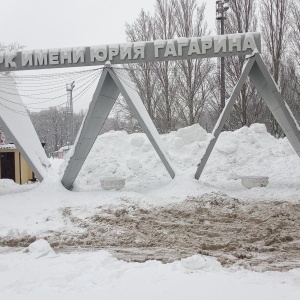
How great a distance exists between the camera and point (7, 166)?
46.0 feet

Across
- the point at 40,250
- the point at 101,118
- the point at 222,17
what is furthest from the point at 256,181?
the point at 222,17

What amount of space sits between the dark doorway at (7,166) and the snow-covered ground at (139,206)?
1.82 meters

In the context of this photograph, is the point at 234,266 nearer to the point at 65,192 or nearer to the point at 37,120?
the point at 65,192

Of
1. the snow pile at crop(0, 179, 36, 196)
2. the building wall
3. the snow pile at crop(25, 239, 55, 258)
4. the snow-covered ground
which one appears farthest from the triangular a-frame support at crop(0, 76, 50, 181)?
the snow pile at crop(25, 239, 55, 258)

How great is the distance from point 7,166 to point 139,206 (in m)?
7.53

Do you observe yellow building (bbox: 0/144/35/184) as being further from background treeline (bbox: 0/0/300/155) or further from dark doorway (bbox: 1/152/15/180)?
background treeline (bbox: 0/0/300/155)

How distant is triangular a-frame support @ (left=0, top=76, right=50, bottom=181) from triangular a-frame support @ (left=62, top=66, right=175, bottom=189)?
48.6 inches

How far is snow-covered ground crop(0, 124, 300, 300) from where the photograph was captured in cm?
397

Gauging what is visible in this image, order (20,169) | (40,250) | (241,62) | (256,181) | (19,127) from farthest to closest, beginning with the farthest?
(241,62) < (20,169) < (19,127) < (256,181) < (40,250)

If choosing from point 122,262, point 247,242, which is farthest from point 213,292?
point 247,242

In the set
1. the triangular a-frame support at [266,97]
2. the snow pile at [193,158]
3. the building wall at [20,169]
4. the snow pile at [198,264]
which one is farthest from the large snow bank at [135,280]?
the building wall at [20,169]

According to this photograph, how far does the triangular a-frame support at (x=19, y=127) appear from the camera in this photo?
Result: 1109cm

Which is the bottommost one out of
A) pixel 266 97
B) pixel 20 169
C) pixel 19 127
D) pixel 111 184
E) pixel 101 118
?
pixel 111 184

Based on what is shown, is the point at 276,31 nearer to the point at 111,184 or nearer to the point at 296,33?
the point at 296,33
